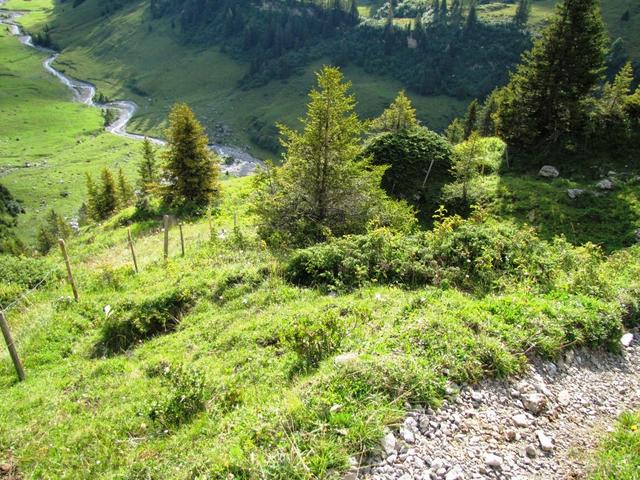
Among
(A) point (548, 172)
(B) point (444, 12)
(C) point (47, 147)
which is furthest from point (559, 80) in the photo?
(B) point (444, 12)

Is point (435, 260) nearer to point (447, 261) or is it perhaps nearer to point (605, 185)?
point (447, 261)

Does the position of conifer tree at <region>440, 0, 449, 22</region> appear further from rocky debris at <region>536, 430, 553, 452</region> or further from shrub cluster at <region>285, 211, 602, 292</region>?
rocky debris at <region>536, 430, 553, 452</region>

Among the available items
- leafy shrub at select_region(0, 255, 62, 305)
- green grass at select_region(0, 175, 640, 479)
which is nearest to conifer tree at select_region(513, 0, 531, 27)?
green grass at select_region(0, 175, 640, 479)

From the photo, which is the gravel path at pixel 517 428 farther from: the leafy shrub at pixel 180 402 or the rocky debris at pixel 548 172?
the rocky debris at pixel 548 172

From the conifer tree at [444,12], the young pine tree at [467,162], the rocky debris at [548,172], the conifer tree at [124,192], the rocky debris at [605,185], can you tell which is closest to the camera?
the rocky debris at [605,185]

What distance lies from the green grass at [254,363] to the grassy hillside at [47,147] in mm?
113844

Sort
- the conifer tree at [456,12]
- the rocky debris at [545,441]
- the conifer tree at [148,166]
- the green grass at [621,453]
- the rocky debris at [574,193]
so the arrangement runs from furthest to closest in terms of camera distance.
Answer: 1. the conifer tree at [456,12]
2. the conifer tree at [148,166]
3. the rocky debris at [574,193]
4. the rocky debris at [545,441]
5. the green grass at [621,453]

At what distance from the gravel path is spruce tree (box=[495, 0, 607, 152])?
91.6 ft

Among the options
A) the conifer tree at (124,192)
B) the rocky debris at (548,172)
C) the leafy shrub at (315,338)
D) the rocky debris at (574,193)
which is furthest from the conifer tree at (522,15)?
the leafy shrub at (315,338)

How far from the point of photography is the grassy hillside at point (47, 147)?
116 meters

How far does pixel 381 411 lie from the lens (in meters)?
6.74

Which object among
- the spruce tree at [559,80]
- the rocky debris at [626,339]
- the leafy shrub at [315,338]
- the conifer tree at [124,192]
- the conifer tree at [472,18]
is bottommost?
the conifer tree at [124,192]

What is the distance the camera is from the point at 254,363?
9.48 metres

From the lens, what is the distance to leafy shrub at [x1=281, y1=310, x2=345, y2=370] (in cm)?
888
